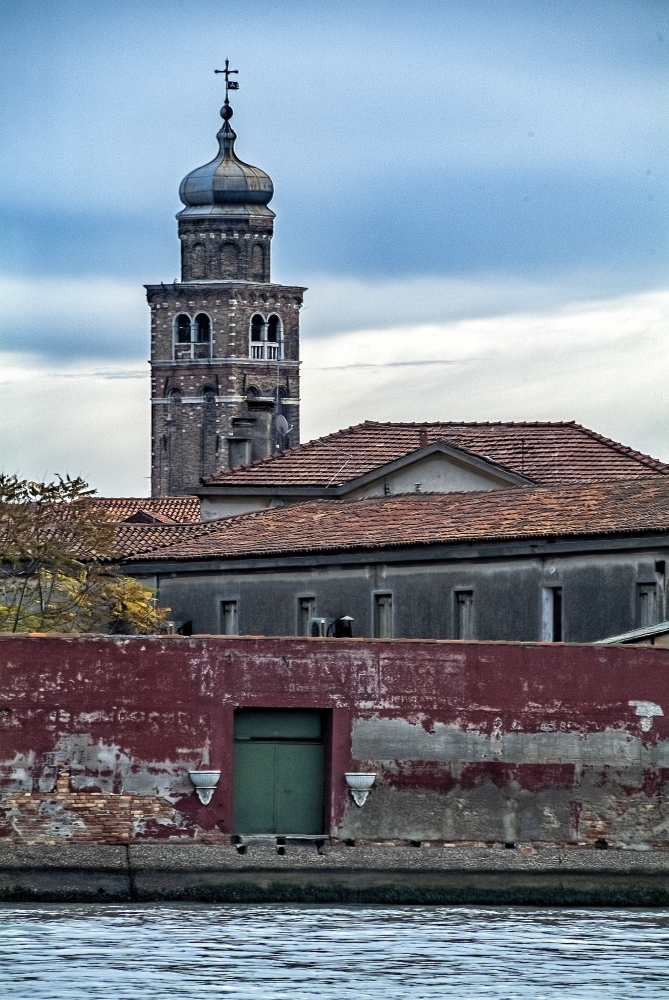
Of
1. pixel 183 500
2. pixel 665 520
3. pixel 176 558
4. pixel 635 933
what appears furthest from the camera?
pixel 183 500

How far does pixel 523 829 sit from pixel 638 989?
5746 mm

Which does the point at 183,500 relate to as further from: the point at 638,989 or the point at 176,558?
the point at 638,989

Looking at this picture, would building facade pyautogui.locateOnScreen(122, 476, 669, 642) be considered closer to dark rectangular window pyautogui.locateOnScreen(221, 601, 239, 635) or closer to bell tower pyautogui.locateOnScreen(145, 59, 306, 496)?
dark rectangular window pyautogui.locateOnScreen(221, 601, 239, 635)

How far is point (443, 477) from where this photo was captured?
49281 millimetres

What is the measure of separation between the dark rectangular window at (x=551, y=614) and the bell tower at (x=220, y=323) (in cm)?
10801

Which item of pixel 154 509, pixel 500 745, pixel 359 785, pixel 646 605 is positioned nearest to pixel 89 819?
pixel 359 785

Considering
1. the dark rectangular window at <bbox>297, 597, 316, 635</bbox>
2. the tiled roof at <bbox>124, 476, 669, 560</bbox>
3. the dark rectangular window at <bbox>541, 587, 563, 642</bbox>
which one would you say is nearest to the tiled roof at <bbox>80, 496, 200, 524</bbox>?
the tiled roof at <bbox>124, 476, 669, 560</bbox>

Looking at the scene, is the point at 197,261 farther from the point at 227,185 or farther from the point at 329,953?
the point at 329,953

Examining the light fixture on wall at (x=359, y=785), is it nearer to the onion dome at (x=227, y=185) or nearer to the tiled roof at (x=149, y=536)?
the tiled roof at (x=149, y=536)

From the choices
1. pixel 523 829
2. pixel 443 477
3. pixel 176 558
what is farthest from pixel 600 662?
pixel 443 477

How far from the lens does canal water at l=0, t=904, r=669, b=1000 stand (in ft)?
70.9

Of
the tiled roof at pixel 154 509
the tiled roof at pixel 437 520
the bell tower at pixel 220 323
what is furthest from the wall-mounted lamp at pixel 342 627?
the bell tower at pixel 220 323

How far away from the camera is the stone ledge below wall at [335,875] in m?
26.3

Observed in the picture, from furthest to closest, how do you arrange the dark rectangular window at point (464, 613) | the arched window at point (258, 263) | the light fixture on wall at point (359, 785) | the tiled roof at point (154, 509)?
the arched window at point (258, 263), the tiled roof at point (154, 509), the dark rectangular window at point (464, 613), the light fixture on wall at point (359, 785)
